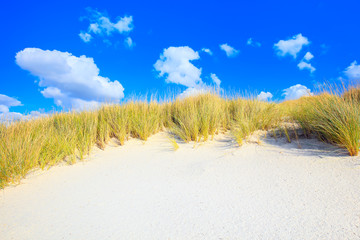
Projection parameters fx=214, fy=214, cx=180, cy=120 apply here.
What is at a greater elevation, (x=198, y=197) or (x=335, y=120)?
(x=335, y=120)

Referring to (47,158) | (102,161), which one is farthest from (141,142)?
(47,158)

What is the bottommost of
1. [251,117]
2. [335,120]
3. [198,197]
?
[198,197]

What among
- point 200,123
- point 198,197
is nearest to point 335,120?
point 200,123

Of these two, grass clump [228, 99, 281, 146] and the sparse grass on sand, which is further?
grass clump [228, 99, 281, 146]

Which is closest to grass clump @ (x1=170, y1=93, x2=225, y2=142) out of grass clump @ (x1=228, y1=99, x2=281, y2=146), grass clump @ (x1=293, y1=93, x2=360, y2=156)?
grass clump @ (x1=228, y1=99, x2=281, y2=146)

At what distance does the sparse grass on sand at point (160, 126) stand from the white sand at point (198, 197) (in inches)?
11.9

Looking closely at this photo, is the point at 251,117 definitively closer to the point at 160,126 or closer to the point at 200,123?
the point at 200,123

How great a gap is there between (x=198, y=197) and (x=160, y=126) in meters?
3.17

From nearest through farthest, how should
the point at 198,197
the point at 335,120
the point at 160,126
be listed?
1. the point at 198,197
2. the point at 335,120
3. the point at 160,126

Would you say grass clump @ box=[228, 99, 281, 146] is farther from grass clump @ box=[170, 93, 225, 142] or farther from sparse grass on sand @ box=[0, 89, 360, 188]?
grass clump @ box=[170, 93, 225, 142]

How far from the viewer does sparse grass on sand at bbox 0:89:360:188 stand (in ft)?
11.6

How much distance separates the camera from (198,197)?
2.67m

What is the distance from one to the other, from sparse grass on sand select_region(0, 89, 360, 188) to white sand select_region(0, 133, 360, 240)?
0.99 ft

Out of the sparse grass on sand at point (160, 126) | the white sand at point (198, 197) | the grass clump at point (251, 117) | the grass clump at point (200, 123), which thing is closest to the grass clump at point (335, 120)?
the sparse grass on sand at point (160, 126)
